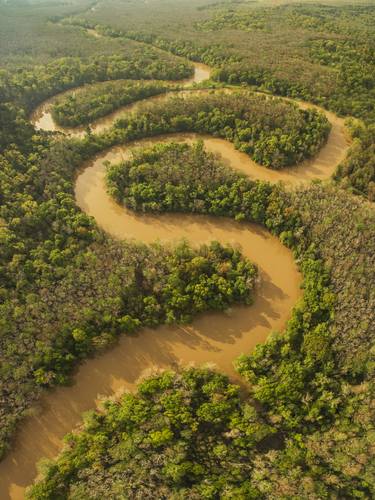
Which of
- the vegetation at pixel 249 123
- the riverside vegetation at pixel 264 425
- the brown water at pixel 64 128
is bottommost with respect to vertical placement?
the riverside vegetation at pixel 264 425

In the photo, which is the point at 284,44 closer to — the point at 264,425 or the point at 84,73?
the point at 84,73

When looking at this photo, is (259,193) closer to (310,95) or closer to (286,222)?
(286,222)

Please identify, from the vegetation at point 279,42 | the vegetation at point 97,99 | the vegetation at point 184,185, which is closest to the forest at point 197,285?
the vegetation at point 184,185

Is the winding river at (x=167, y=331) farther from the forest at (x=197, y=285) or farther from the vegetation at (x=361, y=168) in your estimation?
the vegetation at (x=361, y=168)

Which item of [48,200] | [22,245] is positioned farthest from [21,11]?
[22,245]

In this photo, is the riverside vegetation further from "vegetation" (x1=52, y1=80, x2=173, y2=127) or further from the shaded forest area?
"vegetation" (x1=52, y1=80, x2=173, y2=127)

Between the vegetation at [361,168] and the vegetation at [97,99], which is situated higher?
the vegetation at [97,99]
